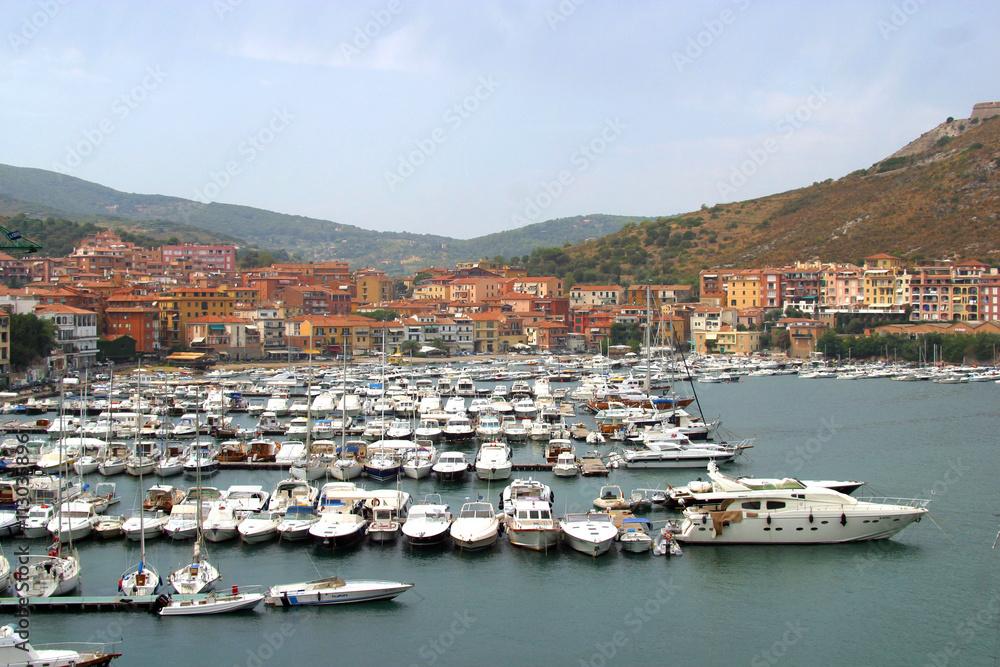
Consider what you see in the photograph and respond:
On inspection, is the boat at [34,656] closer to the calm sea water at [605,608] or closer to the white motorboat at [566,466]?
the calm sea water at [605,608]

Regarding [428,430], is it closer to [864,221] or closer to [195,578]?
[195,578]

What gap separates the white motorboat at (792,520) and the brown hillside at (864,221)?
2242 inches

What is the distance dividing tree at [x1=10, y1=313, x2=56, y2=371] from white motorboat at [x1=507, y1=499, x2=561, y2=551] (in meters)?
30.1

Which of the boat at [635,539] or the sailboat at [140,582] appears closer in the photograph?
the sailboat at [140,582]

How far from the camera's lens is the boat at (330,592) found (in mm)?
11734

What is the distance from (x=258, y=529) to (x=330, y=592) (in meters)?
3.10

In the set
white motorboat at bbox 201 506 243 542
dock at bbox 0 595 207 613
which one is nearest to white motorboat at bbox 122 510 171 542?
white motorboat at bbox 201 506 243 542

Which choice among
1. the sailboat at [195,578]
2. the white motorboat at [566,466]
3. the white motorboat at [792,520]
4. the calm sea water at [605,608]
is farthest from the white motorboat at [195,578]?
the white motorboat at [566,466]

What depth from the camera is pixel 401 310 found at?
61.9 metres

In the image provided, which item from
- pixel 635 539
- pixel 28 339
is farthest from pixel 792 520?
pixel 28 339

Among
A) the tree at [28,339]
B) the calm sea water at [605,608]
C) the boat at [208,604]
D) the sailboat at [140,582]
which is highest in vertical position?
the tree at [28,339]

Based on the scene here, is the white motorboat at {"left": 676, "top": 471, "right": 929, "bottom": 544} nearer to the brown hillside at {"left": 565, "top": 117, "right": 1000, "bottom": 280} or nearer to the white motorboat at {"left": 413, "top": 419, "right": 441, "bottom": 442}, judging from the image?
the white motorboat at {"left": 413, "top": 419, "right": 441, "bottom": 442}

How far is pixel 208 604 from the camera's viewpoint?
1138 centimetres

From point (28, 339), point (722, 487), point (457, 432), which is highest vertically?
point (28, 339)
